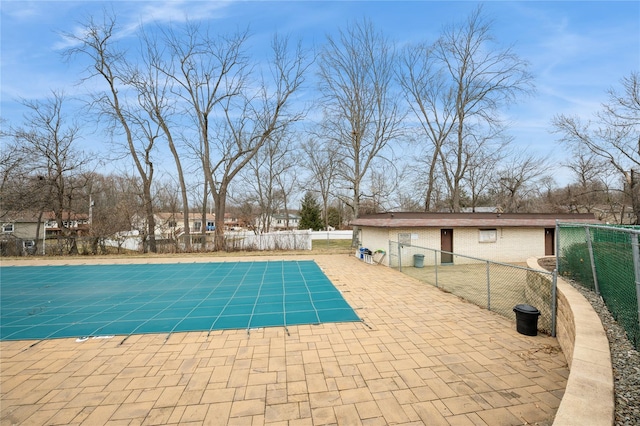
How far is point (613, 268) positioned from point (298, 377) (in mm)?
5122

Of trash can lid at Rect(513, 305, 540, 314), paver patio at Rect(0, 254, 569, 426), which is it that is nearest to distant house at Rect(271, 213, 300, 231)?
paver patio at Rect(0, 254, 569, 426)

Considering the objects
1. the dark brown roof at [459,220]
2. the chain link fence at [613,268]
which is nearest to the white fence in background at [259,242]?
the dark brown roof at [459,220]

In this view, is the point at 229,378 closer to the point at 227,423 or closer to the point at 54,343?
the point at 227,423

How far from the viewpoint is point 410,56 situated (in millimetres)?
20906

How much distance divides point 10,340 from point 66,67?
2198 centimetres

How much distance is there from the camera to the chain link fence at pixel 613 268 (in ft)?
11.1

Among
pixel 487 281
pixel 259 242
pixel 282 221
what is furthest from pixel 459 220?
pixel 282 221

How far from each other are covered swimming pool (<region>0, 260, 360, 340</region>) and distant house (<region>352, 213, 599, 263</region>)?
430 cm

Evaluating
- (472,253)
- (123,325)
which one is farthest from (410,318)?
(472,253)

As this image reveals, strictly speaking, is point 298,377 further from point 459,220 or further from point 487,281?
point 459,220

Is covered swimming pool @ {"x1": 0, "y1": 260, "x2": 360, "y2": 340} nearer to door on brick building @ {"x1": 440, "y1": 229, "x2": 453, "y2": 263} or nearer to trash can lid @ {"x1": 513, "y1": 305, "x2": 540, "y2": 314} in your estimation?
trash can lid @ {"x1": 513, "y1": 305, "x2": 540, "y2": 314}

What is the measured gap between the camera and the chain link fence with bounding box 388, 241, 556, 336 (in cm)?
565

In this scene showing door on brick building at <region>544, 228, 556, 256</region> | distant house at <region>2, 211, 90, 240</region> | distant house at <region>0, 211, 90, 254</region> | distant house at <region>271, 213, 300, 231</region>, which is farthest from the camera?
distant house at <region>271, 213, 300, 231</region>

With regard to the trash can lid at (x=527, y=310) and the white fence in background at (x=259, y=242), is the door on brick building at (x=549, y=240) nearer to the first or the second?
the trash can lid at (x=527, y=310)
